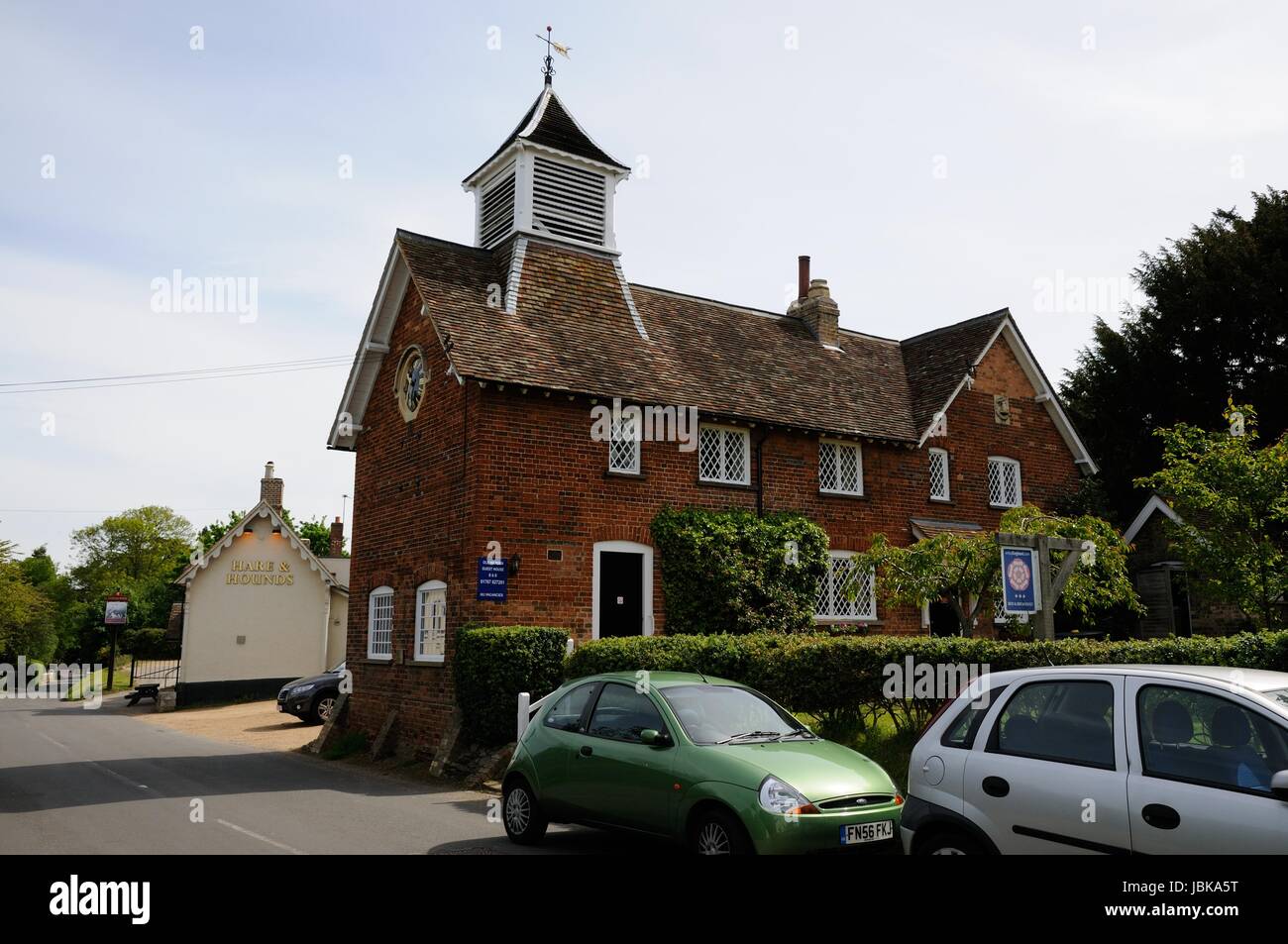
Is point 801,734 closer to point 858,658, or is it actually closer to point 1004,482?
point 858,658

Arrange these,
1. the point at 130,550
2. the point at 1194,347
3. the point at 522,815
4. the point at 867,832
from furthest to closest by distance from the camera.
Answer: the point at 130,550
the point at 1194,347
the point at 522,815
the point at 867,832

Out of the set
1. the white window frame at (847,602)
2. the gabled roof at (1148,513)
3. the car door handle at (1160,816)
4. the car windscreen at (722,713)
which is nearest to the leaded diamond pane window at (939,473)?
the white window frame at (847,602)

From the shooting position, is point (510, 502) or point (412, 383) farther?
point (412, 383)

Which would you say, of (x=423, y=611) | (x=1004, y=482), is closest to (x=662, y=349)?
(x=423, y=611)

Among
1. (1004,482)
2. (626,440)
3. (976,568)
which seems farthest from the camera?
(1004,482)

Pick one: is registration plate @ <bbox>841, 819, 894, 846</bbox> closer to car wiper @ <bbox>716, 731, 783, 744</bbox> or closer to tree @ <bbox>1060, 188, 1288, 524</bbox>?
car wiper @ <bbox>716, 731, 783, 744</bbox>

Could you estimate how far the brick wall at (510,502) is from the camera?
55.8ft

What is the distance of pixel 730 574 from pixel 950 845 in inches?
478

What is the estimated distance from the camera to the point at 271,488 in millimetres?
40250

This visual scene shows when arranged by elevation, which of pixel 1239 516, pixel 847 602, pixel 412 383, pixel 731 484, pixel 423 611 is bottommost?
pixel 423 611

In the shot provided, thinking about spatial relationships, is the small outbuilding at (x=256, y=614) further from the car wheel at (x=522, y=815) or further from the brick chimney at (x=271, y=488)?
the car wheel at (x=522, y=815)

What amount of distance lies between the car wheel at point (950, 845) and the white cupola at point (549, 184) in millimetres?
16190
